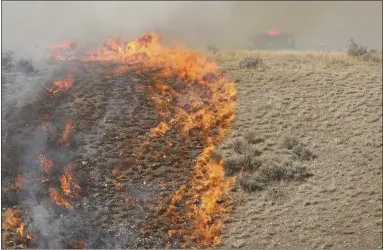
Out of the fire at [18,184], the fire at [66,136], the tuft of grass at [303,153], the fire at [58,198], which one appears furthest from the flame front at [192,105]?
the fire at [18,184]

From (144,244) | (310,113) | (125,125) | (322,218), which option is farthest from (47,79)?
(322,218)

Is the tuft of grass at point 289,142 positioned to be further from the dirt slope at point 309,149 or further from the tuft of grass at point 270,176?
the tuft of grass at point 270,176

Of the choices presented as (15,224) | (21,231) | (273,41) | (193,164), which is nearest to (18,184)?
(15,224)

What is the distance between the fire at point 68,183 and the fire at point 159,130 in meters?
2.81

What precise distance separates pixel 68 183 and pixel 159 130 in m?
3.40

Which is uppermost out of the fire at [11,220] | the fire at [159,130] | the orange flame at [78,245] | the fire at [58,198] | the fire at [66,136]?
the fire at [66,136]

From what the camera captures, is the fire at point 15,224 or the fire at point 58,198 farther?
the fire at point 58,198

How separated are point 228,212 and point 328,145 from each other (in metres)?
4.39

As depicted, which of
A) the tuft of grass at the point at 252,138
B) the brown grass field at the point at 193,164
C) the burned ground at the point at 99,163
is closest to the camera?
the burned ground at the point at 99,163

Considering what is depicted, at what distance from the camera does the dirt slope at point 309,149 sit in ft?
35.6

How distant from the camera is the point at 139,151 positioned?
12891 millimetres

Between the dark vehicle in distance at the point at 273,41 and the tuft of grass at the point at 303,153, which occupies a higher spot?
the dark vehicle in distance at the point at 273,41

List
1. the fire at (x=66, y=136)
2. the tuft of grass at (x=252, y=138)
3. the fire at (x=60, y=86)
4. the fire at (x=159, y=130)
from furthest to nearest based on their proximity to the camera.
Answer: the fire at (x=60, y=86), the tuft of grass at (x=252, y=138), the fire at (x=159, y=130), the fire at (x=66, y=136)

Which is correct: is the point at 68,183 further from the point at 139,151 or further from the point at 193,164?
the point at 193,164
